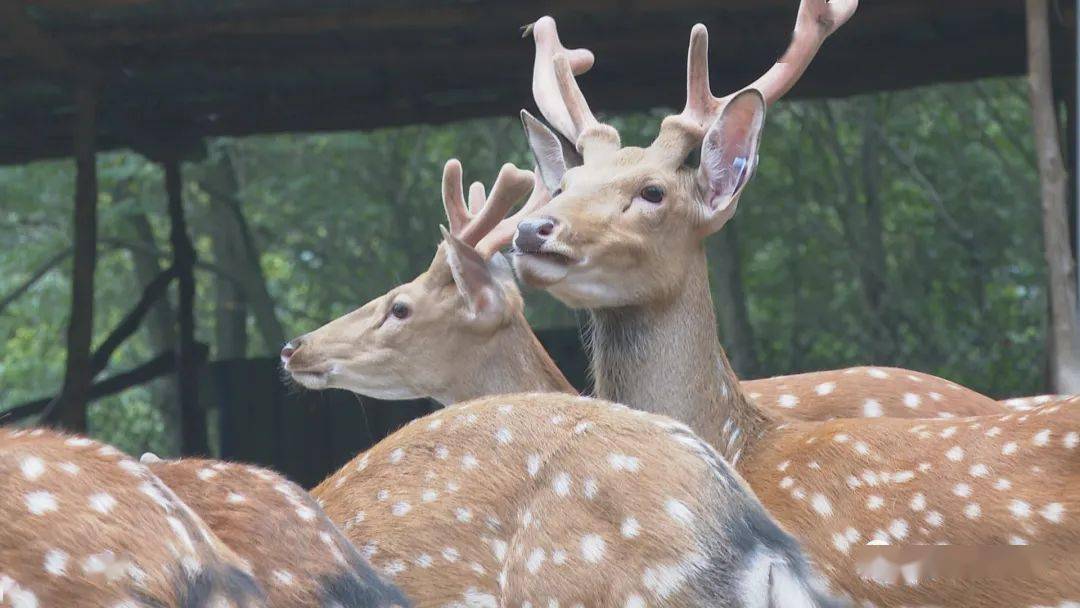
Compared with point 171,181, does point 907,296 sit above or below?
below

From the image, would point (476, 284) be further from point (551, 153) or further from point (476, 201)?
point (476, 201)

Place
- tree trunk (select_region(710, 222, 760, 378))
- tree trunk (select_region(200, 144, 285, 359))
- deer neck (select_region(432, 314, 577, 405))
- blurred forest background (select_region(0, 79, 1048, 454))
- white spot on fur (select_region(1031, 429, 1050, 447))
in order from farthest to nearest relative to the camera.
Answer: tree trunk (select_region(200, 144, 285, 359))
blurred forest background (select_region(0, 79, 1048, 454))
tree trunk (select_region(710, 222, 760, 378))
deer neck (select_region(432, 314, 577, 405))
white spot on fur (select_region(1031, 429, 1050, 447))

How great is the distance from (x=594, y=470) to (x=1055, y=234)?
10.2 feet

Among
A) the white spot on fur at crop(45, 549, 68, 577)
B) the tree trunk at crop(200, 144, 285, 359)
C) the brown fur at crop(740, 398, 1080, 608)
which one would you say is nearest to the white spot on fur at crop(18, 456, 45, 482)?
the white spot on fur at crop(45, 549, 68, 577)

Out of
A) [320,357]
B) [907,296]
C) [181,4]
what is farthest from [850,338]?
[320,357]

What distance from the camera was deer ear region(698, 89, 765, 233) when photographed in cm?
411

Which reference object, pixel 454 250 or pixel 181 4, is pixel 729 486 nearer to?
pixel 454 250

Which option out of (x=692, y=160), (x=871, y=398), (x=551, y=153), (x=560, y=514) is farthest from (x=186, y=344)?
(x=560, y=514)

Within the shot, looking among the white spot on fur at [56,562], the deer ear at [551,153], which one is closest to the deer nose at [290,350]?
the deer ear at [551,153]

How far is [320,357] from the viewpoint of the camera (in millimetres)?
4969

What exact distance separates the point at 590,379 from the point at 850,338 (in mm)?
8003

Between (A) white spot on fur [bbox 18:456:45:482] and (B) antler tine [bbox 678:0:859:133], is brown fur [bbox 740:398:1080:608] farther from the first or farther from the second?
(A) white spot on fur [bbox 18:456:45:482]

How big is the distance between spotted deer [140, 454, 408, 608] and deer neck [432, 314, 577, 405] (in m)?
1.68

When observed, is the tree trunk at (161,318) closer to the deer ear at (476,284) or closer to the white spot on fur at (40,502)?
the deer ear at (476,284)
